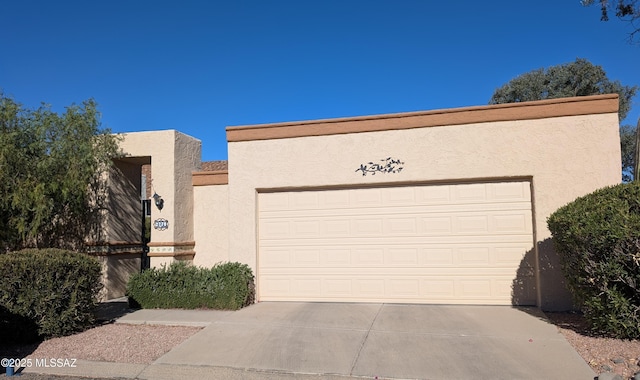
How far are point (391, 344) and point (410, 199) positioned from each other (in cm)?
363

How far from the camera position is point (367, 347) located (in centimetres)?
679

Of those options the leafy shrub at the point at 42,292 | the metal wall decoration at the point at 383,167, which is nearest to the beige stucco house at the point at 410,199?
the metal wall decoration at the point at 383,167

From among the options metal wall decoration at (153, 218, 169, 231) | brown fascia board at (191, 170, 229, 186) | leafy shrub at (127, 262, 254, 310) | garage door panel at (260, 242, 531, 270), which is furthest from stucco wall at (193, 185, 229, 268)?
garage door panel at (260, 242, 531, 270)

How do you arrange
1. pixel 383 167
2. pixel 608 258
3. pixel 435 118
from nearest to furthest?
pixel 608 258, pixel 435 118, pixel 383 167

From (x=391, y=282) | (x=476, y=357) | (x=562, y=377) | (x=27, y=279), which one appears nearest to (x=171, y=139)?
(x=27, y=279)

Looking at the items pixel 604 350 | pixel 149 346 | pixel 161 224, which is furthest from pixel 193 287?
pixel 604 350

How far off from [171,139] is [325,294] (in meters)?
5.17

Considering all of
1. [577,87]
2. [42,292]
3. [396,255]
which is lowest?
[42,292]

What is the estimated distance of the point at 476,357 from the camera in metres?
6.21

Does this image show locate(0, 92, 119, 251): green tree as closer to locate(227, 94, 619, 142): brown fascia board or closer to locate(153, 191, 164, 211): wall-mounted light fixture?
locate(153, 191, 164, 211): wall-mounted light fixture

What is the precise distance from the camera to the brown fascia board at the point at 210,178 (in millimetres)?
11461

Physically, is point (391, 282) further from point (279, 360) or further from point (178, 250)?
point (178, 250)

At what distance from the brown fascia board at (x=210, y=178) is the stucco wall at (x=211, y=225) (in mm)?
100

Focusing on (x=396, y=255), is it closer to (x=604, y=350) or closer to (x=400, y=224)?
(x=400, y=224)
